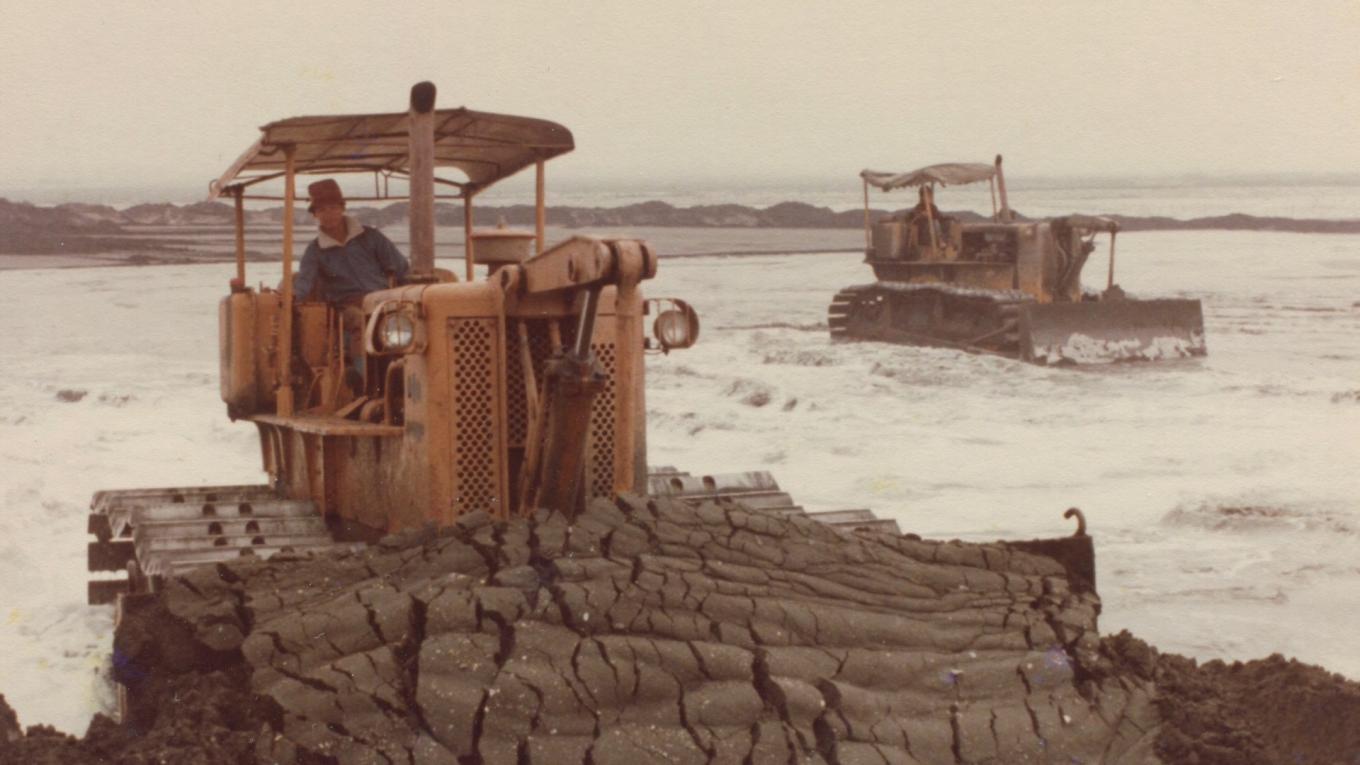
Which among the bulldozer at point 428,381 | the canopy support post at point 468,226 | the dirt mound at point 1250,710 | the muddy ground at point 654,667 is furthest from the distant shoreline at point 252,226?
the dirt mound at point 1250,710

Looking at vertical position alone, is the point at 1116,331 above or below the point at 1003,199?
below

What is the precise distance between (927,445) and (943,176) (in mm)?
6888

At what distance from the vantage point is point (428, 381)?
5156 mm

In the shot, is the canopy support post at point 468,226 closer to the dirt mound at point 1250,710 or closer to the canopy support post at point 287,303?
the canopy support post at point 287,303

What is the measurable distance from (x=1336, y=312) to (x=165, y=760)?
55.2 ft

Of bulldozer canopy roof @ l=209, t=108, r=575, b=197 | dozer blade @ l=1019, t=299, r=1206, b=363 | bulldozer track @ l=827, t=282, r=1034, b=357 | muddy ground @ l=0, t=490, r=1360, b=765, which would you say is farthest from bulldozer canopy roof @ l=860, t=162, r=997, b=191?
muddy ground @ l=0, t=490, r=1360, b=765

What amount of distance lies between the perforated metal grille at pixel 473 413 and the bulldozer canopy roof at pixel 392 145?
104 centimetres

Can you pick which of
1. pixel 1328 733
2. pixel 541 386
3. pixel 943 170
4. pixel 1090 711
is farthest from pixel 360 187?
pixel 943 170

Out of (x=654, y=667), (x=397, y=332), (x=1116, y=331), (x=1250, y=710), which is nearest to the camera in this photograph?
(x=654, y=667)

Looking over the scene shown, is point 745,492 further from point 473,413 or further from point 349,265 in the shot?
point 349,265

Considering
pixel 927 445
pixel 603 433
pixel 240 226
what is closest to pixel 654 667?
pixel 603 433

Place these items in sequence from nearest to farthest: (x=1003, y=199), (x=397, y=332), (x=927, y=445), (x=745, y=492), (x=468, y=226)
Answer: (x=397, y=332), (x=745, y=492), (x=468, y=226), (x=927, y=445), (x=1003, y=199)

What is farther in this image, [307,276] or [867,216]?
[867,216]

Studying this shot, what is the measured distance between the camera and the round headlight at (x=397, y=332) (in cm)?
505
